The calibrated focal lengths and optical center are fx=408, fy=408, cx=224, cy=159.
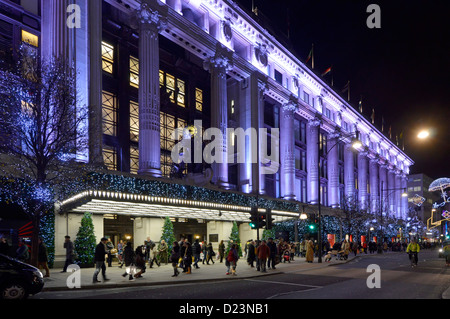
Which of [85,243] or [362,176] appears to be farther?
[362,176]

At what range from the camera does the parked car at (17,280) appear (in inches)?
464

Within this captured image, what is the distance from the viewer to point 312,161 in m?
55.2

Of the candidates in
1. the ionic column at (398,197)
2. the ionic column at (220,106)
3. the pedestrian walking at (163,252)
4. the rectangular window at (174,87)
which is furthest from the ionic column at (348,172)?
the pedestrian walking at (163,252)

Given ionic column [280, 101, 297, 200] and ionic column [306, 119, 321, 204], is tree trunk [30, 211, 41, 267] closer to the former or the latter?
ionic column [280, 101, 297, 200]

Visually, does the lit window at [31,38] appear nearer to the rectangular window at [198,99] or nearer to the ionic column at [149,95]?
the ionic column at [149,95]

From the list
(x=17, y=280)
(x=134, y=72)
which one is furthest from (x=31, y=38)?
(x=17, y=280)

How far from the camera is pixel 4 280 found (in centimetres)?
1177

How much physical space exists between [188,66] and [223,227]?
16.3m

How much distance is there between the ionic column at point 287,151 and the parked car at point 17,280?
123ft

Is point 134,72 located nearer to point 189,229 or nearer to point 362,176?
point 189,229

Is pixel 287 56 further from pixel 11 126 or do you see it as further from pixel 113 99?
pixel 11 126

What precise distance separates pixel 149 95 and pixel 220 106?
990 centimetres

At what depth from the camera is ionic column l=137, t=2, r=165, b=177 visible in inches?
1118
